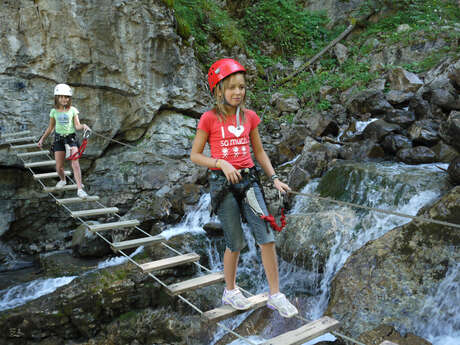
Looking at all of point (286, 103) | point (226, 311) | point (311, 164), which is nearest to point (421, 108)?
point (311, 164)

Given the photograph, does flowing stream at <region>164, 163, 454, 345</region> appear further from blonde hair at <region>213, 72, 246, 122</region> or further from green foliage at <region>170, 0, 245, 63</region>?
green foliage at <region>170, 0, 245, 63</region>

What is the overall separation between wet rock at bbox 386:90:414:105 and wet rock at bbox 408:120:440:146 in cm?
155

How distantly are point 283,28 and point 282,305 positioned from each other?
1264 centimetres

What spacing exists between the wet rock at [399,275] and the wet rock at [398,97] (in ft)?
14.6

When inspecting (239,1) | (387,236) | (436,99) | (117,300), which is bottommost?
(117,300)

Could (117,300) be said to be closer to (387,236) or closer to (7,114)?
(387,236)

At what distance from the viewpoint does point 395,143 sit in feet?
23.5

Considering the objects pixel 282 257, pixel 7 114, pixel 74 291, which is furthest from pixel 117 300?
pixel 7 114

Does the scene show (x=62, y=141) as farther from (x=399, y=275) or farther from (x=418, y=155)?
(x=418, y=155)

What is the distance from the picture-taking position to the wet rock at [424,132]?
684cm

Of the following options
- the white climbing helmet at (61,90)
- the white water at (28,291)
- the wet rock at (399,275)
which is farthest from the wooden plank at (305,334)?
the white climbing helmet at (61,90)

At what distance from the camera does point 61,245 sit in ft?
24.8

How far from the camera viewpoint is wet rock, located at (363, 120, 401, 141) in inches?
296

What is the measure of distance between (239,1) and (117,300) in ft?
38.5
